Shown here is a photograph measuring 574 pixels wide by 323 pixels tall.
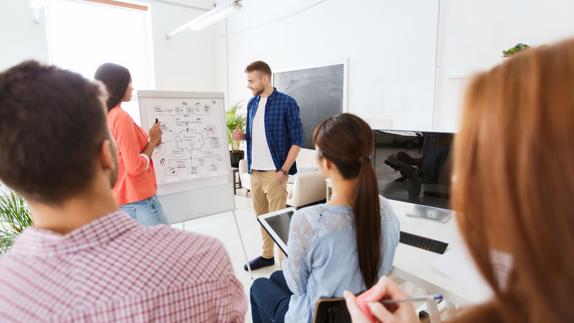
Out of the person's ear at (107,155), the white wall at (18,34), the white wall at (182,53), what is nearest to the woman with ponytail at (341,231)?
the person's ear at (107,155)

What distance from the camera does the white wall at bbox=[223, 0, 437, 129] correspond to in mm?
2852

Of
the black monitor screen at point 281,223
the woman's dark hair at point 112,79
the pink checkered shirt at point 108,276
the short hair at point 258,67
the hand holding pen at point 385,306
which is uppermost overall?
the short hair at point 258,67

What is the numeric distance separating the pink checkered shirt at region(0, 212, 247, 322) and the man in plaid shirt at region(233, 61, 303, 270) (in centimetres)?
201

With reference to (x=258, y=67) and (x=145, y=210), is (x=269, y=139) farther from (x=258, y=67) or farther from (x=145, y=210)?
(x=145, y=210)

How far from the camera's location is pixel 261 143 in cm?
A: 271

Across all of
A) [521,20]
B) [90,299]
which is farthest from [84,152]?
[521,20]

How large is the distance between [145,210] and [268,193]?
1.09 m

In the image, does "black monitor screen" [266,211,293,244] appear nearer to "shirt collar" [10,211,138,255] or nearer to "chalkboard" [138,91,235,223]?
"chalkboard" [138,91,235,223]

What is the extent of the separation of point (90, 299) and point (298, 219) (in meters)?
0.75

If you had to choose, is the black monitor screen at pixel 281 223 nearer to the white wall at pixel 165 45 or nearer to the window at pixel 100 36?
the window at pixel 100 36

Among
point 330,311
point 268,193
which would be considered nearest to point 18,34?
point 268,193

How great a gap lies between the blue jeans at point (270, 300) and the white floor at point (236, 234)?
3.22ft

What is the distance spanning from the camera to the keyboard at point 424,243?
4.97 feet

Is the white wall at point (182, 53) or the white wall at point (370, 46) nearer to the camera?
the white wall at point (370, 46)
